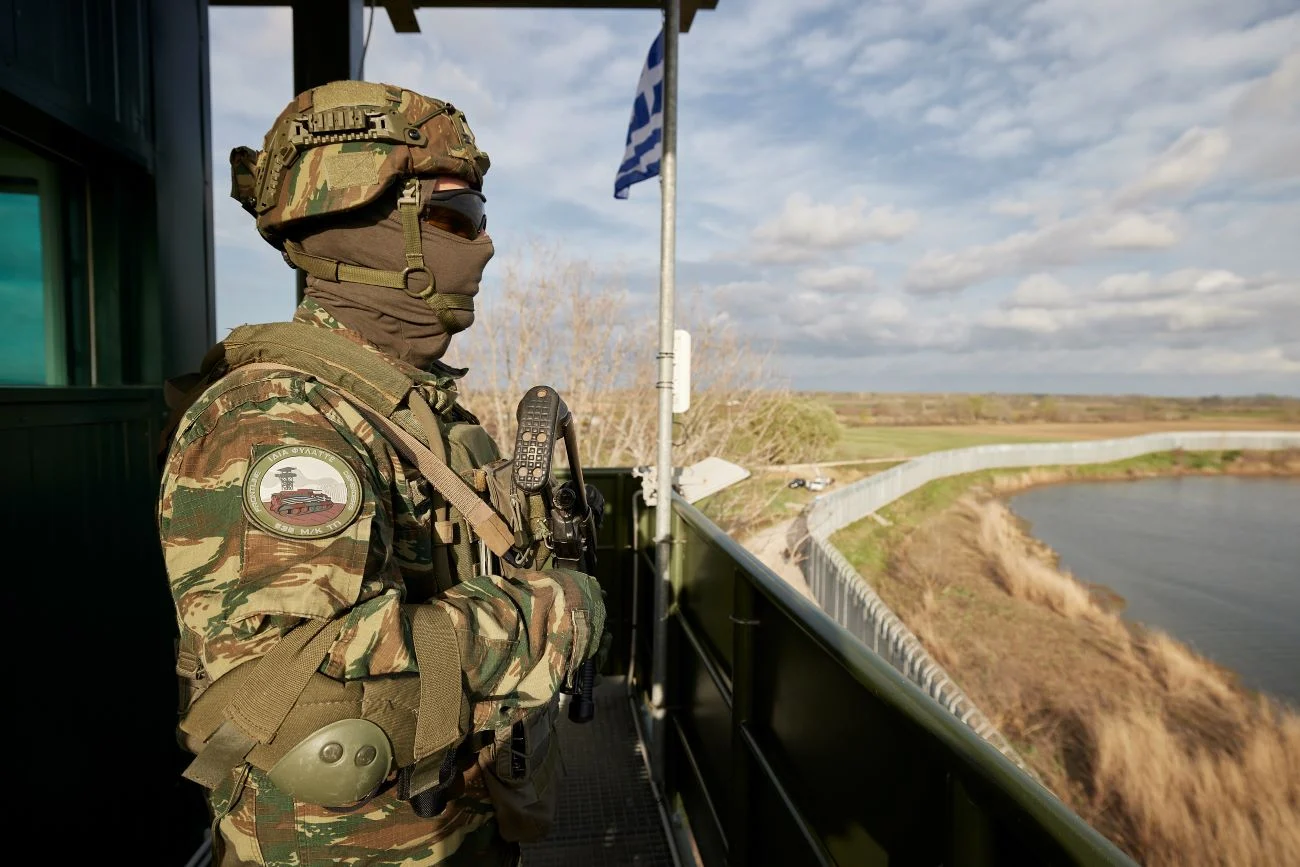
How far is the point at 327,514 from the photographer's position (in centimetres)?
112

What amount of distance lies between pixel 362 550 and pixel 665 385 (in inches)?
101

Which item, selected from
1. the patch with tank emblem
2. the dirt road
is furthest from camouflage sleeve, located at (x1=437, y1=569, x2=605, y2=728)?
the dirt road

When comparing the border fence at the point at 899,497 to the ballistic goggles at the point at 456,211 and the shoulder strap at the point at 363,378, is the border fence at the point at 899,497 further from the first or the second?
the ballistic goggles at the point at 456,211

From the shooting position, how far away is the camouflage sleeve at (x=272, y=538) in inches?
43.4

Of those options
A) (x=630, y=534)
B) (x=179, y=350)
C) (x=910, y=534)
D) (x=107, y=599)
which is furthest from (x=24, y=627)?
(x=910, y=534)

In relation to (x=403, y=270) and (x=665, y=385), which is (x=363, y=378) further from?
(x=665, y=385)

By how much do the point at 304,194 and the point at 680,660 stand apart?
2644 millimetres

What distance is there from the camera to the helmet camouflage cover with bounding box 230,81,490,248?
1.50m

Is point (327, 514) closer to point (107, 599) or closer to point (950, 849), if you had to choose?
point (950, 849)

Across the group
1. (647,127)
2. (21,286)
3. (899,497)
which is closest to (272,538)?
(21,286)

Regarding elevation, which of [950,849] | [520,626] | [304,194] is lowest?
[950,849]

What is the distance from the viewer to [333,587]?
1.12m

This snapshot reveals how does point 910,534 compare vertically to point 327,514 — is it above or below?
below

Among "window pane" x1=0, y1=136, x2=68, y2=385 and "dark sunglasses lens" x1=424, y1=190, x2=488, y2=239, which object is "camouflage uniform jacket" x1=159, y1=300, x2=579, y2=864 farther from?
"window pane" x1=0, y1=136, x2=68, y2=385
